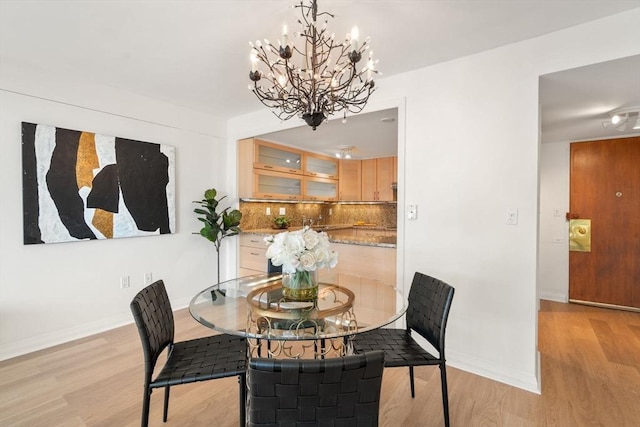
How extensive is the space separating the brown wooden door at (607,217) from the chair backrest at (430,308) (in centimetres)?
352

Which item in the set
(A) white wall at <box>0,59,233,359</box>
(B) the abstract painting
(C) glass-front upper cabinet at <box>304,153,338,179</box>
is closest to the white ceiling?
(A) white wall at <box>0,59,233,359</box>

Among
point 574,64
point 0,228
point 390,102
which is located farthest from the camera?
point 390,102

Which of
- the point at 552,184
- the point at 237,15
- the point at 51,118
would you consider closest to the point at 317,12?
the point at 237,15

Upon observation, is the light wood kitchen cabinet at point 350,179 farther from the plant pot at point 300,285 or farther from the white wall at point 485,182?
the plant pot at point 300,285

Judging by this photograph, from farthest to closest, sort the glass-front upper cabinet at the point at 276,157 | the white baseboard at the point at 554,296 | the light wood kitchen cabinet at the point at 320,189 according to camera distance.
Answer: the light wood kitchen cabinet at the point at 320,189 → the glass-front upper cabinet at the point at 276,157 → the white baseboard at the point at 554,296

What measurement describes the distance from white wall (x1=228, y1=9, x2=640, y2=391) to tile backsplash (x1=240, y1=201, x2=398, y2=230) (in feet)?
8.30

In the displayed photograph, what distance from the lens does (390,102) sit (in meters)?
2.72

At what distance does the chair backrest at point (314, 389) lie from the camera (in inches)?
35.5

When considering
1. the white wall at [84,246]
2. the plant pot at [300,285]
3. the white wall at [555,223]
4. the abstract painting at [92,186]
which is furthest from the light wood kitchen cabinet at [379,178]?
the plant pot at [300,285]

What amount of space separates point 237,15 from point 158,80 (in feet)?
4.67

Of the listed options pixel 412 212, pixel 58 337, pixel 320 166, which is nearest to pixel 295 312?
pixel 412 212

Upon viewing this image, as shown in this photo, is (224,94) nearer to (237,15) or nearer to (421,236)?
(237,15)

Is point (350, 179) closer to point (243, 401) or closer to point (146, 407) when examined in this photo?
point (243, 401)

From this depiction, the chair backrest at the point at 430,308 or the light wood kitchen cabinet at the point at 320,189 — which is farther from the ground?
the light wood kitchen cabinet at the point at 320,189
